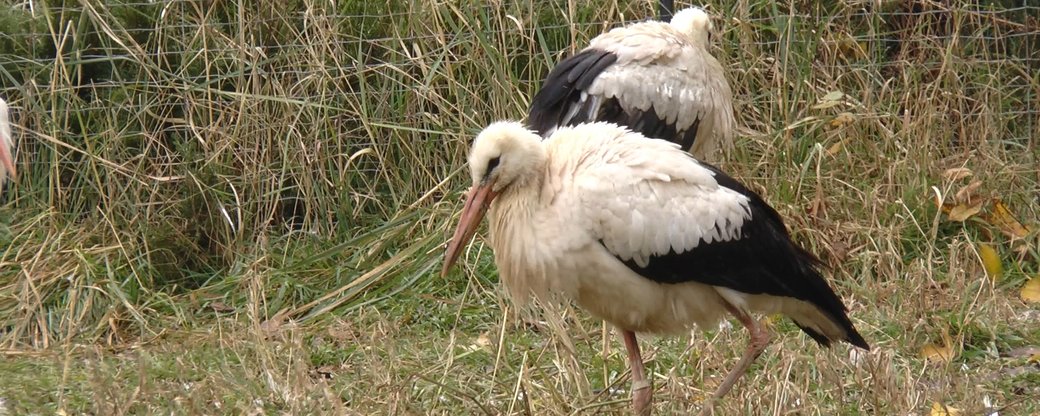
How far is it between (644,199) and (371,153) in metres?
2.57

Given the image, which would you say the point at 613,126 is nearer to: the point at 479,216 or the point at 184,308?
the point at 479,216

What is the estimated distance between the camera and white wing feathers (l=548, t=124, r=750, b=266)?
3.71 meters

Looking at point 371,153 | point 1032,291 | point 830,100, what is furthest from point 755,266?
point 371,153

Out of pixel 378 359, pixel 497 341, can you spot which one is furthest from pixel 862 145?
pixel 378 359

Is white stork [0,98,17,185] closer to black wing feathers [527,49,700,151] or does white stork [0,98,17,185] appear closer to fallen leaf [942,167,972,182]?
black wing feathers [527,49,700,151]

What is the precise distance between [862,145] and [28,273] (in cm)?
350

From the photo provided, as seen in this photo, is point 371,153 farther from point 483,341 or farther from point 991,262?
point 991,262

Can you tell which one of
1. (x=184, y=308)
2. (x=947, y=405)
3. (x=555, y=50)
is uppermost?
(x=555, y=50)

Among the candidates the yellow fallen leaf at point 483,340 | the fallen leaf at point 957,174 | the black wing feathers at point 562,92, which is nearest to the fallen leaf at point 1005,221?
the fallen leaf at point 957,174

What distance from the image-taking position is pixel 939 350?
4.64 m

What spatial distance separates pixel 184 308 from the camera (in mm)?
5539

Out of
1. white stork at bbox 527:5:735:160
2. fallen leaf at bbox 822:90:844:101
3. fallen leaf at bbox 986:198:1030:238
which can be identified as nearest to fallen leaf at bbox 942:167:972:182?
fallen leaf at bbox 986:198:1030:238

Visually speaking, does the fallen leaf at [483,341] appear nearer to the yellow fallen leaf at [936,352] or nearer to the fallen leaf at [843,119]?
the yellow fallen leaf at [936,352]

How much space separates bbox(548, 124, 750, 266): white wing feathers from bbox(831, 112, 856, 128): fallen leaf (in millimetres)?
2183
